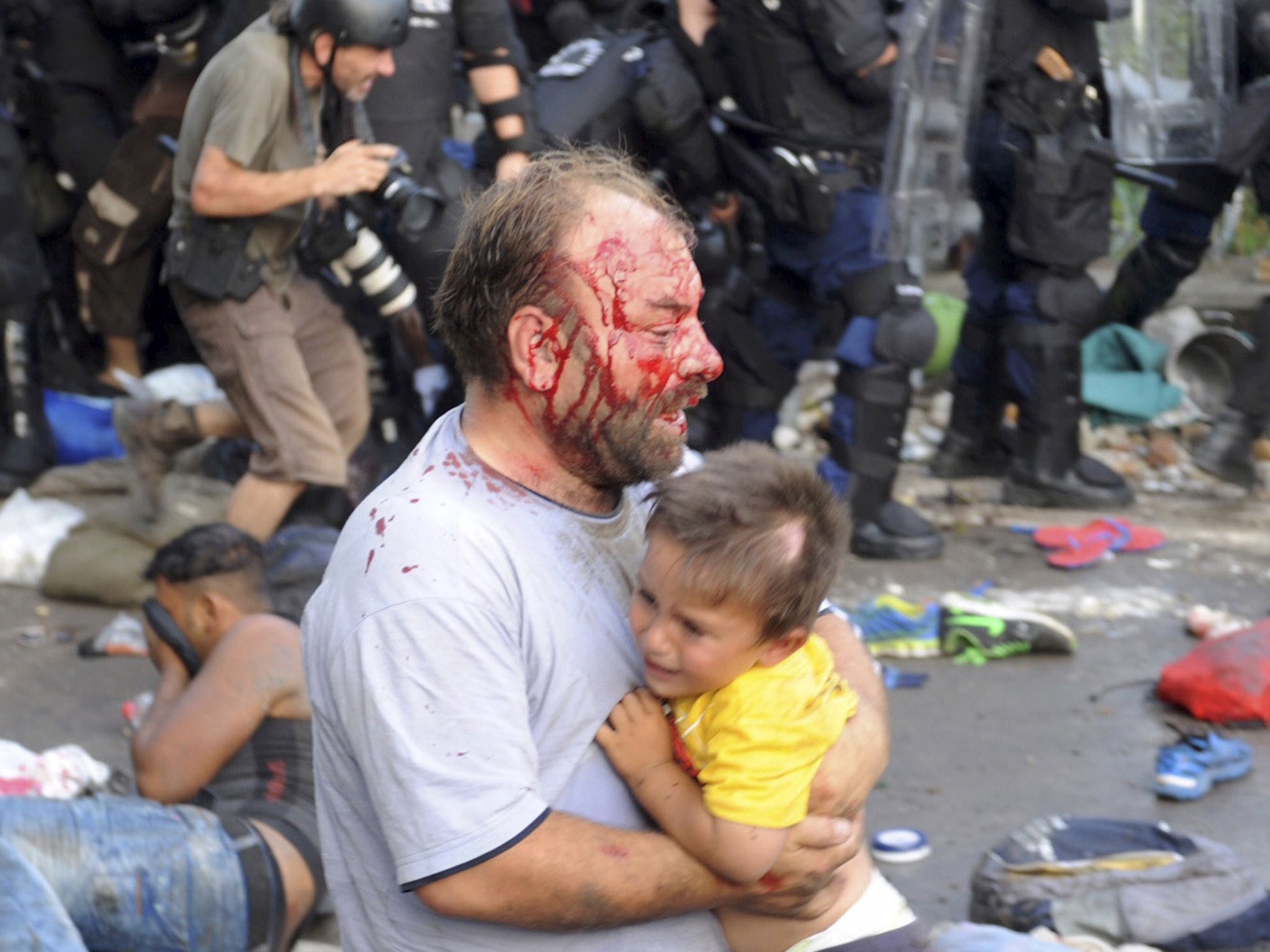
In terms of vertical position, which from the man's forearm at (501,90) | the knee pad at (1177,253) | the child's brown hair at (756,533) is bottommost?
the knee pad at (1177,253)

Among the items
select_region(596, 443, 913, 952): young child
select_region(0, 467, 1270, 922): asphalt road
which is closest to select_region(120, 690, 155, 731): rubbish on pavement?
select_region(0, 467, 1270, 922): asphalt road

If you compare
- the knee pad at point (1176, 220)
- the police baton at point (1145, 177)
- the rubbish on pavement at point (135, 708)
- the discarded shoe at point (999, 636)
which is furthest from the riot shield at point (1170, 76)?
the rubbish on pavement at point (135, 708)

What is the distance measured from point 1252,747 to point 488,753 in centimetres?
332

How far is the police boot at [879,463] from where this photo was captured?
19.1ft

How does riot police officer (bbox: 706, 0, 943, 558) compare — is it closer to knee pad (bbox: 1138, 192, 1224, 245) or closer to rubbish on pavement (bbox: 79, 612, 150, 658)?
knee pad (bbox: 1138, 192, 1224, 245)

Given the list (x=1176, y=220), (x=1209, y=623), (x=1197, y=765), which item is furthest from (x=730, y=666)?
(x=1176, y=220)

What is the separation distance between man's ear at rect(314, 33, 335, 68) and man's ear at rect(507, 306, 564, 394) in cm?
312

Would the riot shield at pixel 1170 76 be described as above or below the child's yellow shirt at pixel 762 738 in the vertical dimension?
below

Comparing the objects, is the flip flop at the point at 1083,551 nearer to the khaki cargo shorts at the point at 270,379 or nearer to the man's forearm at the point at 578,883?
the khaki cargo shorts at the point at 270,379

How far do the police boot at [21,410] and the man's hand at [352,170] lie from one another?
183 cm

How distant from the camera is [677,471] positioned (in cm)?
200

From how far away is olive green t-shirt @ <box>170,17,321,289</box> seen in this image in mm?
4625

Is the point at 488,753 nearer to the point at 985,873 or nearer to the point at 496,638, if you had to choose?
the point at 496,638

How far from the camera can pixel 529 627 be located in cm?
169
